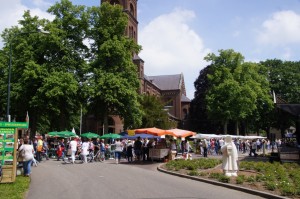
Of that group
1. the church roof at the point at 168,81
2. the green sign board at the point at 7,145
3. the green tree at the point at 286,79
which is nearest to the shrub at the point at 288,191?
the green sign board at the point at 7,145

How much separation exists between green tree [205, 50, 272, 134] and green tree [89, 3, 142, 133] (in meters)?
17.8

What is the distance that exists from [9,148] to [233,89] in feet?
139

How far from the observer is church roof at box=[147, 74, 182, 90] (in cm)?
9312

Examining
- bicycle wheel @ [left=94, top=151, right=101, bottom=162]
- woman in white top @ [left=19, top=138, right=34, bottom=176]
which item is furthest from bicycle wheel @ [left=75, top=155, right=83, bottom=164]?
woman in white top @ [left=19, top=138, right=34, bottom=176]

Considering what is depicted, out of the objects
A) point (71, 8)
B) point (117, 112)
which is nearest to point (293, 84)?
point (117, 112)

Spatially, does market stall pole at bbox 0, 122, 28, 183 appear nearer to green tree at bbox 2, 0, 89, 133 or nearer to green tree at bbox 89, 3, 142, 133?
green tree at bbox 2, 0, 89, 133

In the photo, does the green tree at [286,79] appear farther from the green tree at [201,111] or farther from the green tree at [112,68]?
the green tree at [112,68]

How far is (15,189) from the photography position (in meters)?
10.9

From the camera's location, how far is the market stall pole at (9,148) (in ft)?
41.0

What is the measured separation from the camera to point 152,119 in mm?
52938

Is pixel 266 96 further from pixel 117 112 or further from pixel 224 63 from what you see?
pixel 117 112

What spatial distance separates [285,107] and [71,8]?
2683 centimetres

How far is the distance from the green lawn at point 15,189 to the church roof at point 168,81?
80.5 metres

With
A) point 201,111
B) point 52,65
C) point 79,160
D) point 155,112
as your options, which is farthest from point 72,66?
point 201,111
